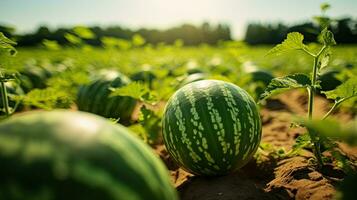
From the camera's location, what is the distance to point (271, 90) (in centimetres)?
286

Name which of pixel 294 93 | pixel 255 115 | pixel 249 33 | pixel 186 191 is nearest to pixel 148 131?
pixel 186 191

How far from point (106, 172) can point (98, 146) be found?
0.12 metres

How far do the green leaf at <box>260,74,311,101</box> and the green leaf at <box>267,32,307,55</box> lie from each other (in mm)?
221

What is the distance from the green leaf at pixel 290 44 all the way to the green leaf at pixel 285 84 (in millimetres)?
221

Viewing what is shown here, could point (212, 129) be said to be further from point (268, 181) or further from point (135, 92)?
point (135, 92)

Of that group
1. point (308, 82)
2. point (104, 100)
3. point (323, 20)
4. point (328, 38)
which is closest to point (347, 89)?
point (308, 82)

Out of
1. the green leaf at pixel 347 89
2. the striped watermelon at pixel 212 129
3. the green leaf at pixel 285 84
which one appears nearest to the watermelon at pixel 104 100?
the striped watermelon at pixel 212 129

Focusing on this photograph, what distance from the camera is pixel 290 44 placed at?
296 centimetres

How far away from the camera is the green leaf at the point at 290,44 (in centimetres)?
291

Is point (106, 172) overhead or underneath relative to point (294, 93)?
overhead

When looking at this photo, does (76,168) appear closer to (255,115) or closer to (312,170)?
(255,115)

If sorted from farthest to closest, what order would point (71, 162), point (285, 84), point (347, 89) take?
point (285, 84), point (347, 89), point (71, 162)

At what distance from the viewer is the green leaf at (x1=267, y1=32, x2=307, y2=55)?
291 centimetres

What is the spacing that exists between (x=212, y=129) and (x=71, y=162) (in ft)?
5.56
